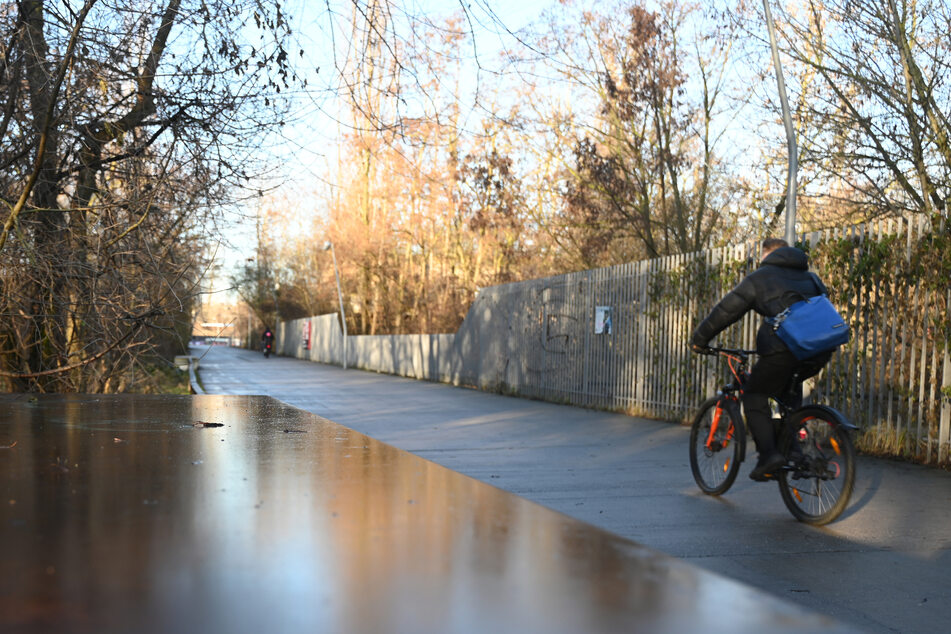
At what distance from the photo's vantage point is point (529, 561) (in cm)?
100

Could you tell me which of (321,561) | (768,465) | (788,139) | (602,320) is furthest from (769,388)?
(602,320)

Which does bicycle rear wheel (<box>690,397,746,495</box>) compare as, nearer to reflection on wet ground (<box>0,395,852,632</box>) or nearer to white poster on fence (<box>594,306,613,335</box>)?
reflection on wet ground (<box>0,395,852,632</box>)

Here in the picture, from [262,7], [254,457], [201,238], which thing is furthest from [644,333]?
[254,457]

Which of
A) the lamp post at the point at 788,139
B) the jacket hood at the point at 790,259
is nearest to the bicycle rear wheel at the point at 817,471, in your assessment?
the jacket hood at the point at 790,259

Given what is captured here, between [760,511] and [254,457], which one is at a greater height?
[254,457]

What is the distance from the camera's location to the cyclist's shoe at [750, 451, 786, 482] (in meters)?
6.05

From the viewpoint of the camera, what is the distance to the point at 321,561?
1.00 metres

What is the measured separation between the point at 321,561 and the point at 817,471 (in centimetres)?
552

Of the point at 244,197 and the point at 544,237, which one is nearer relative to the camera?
the point at 244,197

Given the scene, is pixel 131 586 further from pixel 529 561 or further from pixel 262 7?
pixel 262 7

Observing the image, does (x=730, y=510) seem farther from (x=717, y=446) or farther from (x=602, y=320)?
(x=602, y=320)

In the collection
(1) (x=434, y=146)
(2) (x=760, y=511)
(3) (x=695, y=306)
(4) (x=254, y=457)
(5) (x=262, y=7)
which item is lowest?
(2) (x=760, y=511)

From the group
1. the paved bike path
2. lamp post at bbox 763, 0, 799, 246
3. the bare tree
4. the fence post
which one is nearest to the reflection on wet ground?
the paved bike path

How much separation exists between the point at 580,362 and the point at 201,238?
29.1 feet
